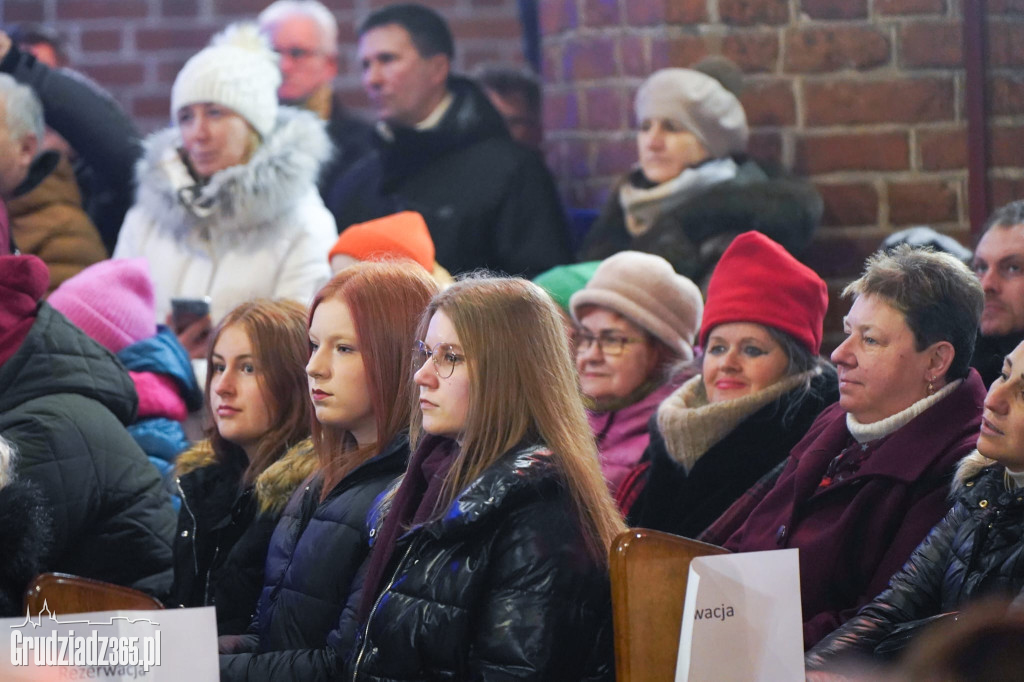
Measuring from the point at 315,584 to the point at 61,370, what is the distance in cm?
100

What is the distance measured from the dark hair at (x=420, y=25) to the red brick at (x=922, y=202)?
172 centimetres

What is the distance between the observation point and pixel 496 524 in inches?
88.0

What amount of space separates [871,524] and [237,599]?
130 cm

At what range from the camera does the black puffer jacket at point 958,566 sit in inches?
89.2

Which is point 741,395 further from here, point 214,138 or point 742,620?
point 214,138

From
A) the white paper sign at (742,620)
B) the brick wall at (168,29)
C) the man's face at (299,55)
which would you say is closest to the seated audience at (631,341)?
the white paper sign at (742,620)

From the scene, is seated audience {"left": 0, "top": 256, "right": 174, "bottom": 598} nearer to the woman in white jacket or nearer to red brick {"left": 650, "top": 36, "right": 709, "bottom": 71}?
the woman in white jacket

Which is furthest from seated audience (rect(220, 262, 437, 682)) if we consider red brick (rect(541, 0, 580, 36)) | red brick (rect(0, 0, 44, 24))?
red brick (rect(0, 0, 44, 24))

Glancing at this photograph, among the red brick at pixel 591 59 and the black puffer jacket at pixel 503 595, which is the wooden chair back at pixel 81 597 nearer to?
the black puffer jacket at pixel 503 595

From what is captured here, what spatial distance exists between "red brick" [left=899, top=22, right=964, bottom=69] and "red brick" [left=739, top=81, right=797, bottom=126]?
0.33 m

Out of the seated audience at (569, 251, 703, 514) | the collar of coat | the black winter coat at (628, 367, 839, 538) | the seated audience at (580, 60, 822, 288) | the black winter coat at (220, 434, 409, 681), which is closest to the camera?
the black winter coat at (220, 434, 409, 681)

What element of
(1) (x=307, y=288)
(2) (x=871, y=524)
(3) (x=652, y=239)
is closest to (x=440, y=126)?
(1) (x=307, y=288)

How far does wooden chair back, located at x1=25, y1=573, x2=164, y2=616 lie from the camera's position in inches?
79.8

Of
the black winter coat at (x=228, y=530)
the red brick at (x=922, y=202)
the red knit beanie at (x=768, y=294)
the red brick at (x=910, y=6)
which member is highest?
the red brick at (x=910, y=6)
